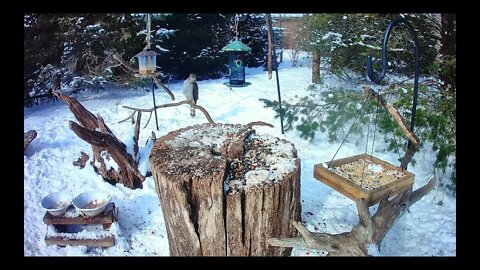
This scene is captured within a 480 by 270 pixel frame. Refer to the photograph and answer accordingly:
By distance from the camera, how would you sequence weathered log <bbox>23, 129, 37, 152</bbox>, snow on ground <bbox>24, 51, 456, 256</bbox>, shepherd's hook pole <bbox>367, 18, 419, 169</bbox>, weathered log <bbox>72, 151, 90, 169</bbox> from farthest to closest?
weathered log <bbox>72, 151, 90, 169</bbox> < weathered log <bbox>23, 129, 37, 152</bbox> < snow on ground <bbox>24, 51, 456, 256</bbox> < shepherd's hook pole <bbox>367, 18, 419, 169</bbox>

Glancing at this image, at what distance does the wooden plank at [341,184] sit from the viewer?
5.08 ft

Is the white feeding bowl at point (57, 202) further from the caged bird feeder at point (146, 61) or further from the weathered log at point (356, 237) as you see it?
the weathered log at point (356, 237)

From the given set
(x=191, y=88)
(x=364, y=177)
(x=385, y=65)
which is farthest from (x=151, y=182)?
(x=385, y=65)

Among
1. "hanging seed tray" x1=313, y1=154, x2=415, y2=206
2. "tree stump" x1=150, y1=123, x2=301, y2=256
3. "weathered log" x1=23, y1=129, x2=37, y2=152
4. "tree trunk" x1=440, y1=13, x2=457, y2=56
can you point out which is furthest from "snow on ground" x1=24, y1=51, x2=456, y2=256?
"tree trunk" x1=440, y1=13, x2=457, y2=56

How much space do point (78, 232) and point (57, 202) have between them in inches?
7.2

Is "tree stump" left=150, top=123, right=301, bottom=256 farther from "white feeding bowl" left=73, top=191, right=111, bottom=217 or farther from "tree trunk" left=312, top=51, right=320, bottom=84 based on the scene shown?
"tree trunk" left=312, top=51, right=320, bottom=84

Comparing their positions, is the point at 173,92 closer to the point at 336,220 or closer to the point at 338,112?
the point at 338,112

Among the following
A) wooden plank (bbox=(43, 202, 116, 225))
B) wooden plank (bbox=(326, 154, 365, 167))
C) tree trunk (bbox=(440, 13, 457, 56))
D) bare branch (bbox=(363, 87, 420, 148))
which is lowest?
wooden plank (bbox=(43, 202, 116, 225))

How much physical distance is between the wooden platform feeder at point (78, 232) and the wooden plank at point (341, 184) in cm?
101

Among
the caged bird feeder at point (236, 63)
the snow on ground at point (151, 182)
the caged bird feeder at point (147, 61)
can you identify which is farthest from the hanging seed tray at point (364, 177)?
the caged bird feeder at point (147, 61)

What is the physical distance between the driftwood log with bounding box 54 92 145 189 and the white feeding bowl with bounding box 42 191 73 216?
0.83 feet

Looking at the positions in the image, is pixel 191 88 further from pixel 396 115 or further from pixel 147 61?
pixel 396 115

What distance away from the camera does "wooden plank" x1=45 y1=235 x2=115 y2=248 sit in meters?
1.62
